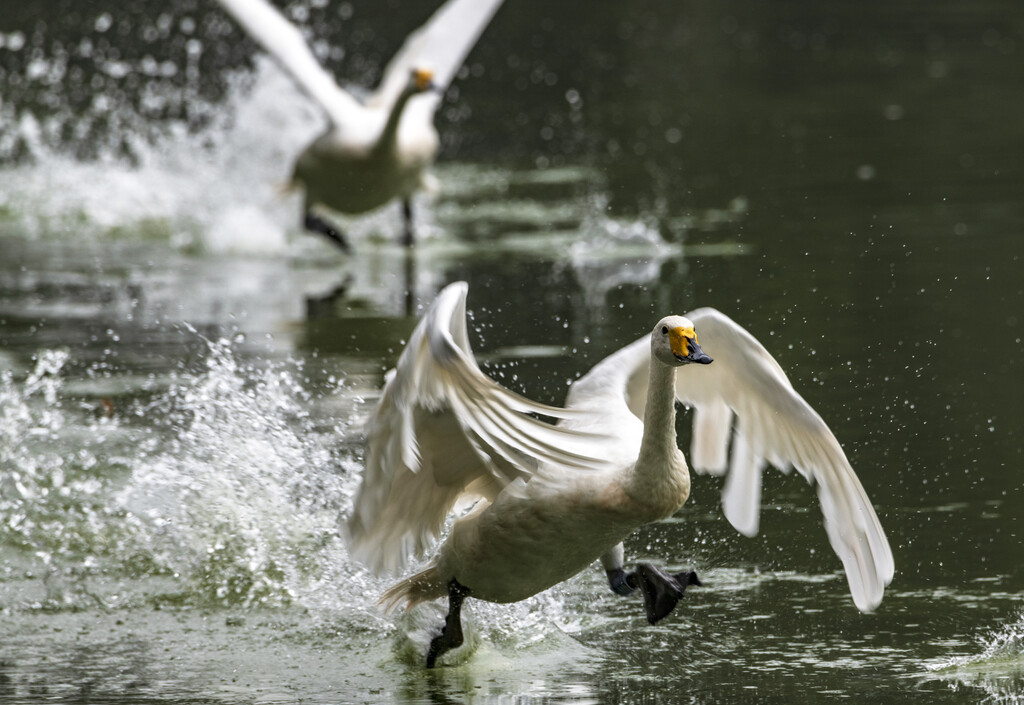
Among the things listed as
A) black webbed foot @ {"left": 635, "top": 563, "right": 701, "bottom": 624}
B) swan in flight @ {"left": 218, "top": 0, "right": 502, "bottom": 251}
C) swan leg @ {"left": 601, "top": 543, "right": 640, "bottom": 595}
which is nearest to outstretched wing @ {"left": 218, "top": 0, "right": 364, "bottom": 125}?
swan in flight @ {"left": 218, "top": 0, "right": 502, "bottom": 251}

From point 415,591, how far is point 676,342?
4.38 feet

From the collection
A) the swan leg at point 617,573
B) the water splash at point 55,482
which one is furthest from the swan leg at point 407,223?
the swan leg at point 617,573

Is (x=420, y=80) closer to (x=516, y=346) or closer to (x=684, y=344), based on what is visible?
(x=516, y=346)

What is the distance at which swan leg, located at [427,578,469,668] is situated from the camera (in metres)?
5.38

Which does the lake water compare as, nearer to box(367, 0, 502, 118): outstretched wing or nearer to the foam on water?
the foam on water

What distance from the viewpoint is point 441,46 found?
487 inches

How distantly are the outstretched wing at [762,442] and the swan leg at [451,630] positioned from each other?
3.03 ft

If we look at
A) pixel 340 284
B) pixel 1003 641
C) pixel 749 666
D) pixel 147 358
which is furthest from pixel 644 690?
pixel 340 284

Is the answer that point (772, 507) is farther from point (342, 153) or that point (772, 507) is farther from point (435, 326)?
point (342, 153)

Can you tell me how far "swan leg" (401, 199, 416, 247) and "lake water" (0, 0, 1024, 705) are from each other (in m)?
0.16

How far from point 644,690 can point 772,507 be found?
166 cm

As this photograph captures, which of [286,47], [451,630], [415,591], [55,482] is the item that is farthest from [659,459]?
[286,47]

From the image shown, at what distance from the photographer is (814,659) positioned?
16.7ft

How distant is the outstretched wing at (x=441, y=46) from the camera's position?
39.9ft
